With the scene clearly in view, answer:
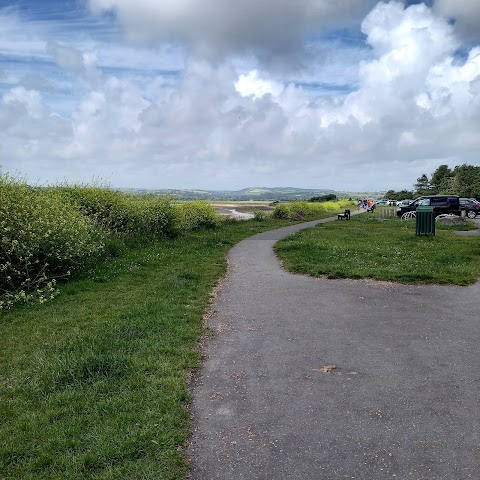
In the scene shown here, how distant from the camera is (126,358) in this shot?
18.7 ft

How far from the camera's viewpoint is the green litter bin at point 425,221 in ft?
67.6

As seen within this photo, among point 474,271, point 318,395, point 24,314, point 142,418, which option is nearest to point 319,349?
point 318,395

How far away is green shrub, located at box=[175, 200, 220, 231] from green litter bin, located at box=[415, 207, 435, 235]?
11.6m

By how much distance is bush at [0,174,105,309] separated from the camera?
30.7 feet

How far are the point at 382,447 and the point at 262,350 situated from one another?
2607 mm

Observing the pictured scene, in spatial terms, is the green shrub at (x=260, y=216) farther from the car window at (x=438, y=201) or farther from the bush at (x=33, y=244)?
the bush at (x=33, y=244)

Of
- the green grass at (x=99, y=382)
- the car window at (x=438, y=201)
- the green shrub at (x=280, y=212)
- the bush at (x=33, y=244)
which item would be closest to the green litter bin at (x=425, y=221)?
the green grass at (x=99, y=382)

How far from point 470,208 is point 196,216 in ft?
93.6

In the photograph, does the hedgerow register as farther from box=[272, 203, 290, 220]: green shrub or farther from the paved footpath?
the paved footpath

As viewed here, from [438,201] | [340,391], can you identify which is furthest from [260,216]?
[340,391]

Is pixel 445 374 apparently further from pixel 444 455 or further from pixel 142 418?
pixel 142 418

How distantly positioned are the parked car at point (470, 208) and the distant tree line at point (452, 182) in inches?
1062

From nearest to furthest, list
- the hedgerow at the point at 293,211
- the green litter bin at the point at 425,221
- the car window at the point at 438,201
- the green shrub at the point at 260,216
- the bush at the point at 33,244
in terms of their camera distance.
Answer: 1. the bush at the point at 33,244
2. the green litter bin at the point at 425,221
3. the car window at the point at 438,201
4. the green shrub at the point at 260,216
5. the hedgerow at the point at 293,211

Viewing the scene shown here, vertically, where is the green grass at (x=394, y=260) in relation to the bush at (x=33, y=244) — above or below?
below
